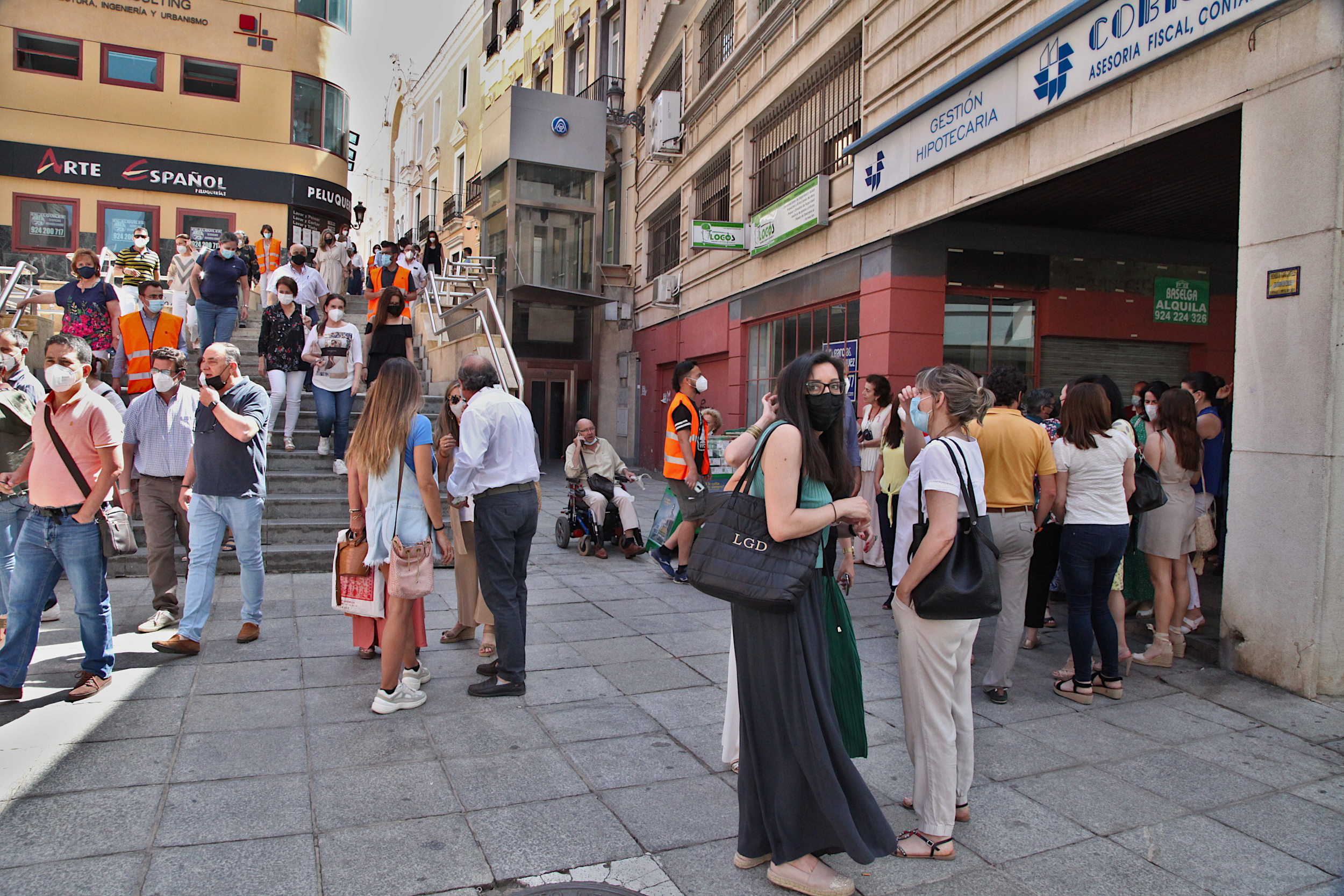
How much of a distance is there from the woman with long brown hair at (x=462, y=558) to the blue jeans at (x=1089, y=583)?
11.6 ft

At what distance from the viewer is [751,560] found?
2.80m

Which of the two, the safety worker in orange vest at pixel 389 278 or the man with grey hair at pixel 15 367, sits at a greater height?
the safety worker in orange vest at pixel 389 278

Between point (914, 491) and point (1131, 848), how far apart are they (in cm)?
155

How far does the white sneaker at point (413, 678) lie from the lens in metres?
4.60

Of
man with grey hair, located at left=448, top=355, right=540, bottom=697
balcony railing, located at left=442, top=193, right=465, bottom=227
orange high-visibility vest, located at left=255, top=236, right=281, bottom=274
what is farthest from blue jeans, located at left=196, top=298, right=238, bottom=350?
balcony railing, located at left=442, top=193, right=465, bottom=227

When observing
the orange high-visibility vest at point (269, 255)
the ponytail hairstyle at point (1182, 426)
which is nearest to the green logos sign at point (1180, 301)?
the ponytail hairstyle at point (1182, 426)

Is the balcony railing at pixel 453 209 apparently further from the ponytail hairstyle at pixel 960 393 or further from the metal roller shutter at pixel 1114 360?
the ponytail hairstyle at pixel 960 393

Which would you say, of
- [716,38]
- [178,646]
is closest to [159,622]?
[178,646]

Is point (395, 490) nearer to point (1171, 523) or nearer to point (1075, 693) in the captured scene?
point (1075, 693)

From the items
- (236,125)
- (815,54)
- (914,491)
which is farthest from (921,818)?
(236,125)

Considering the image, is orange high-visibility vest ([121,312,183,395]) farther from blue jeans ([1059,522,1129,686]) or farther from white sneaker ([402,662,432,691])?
blue jeans ([1059,522,1129,686])

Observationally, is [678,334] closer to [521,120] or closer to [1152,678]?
[521,120]

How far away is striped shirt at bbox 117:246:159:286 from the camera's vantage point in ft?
34.6

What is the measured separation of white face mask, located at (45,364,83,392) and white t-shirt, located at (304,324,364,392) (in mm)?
4369
